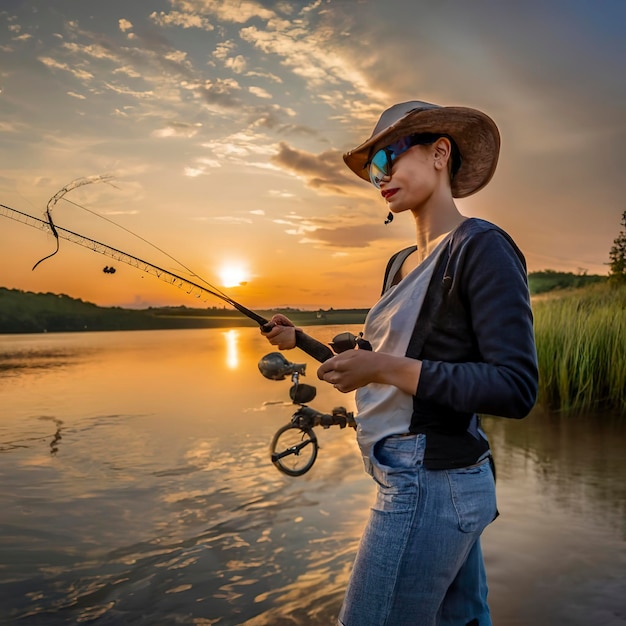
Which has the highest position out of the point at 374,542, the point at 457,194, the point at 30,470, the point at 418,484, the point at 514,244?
the point at 457,194

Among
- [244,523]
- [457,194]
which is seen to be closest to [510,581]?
[244,523]

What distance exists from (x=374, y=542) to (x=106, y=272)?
90.5 inches

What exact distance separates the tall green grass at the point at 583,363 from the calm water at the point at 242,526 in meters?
0.55

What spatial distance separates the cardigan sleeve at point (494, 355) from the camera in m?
1.73

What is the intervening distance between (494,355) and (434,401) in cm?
18

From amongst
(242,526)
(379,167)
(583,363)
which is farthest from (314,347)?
(583,363)

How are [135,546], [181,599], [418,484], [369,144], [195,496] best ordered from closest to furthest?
[418,484]
[369,144]
[181,599]
[135,546]
[195,496]

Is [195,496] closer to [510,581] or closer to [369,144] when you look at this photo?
[510,581]

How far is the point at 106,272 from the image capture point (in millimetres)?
3645

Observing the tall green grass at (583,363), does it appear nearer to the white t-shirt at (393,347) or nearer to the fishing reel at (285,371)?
the fishing reel at (285,371)

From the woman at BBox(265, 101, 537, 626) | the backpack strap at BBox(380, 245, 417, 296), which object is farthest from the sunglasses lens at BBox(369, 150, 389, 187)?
the backpack strap at BBox(380, 245, 417, 296)

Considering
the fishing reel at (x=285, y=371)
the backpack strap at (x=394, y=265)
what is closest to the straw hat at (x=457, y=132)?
the backpack strap at (x=394, y=265)

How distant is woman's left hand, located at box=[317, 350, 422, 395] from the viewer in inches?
70.0

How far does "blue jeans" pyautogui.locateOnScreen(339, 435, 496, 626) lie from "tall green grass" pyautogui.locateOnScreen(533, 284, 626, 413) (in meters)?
8.74
